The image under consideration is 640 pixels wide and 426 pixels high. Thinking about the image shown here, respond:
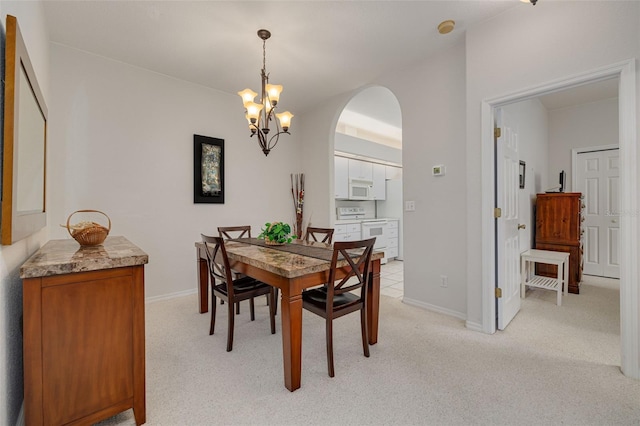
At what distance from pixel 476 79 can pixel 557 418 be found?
2.49 metres

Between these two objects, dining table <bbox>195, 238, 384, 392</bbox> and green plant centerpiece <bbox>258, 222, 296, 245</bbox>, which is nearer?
dining table <bbox>195, 238, 384, 392</bbox>

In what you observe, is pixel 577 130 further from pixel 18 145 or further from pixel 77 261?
pixel 18 145

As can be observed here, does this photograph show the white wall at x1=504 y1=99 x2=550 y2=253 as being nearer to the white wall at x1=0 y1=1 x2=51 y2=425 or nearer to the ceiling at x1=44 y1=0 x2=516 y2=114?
the ceiling at x1=44 y1=0 x2=516 y2=114

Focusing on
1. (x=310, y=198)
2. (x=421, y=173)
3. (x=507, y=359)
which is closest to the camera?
(x=507, y=359)

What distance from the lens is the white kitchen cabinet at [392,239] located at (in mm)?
5879

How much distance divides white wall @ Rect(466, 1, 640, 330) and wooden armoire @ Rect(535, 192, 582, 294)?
2207 millimetres

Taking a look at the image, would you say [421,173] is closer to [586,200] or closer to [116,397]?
[116,397]

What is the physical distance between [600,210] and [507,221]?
3195 mm

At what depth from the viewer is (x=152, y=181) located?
3361 mm

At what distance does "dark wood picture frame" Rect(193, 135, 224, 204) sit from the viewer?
3670 mm

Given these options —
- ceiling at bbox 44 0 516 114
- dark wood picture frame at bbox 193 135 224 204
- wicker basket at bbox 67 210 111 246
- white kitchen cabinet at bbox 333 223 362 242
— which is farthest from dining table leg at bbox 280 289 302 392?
white kitchen cabinet at bbox 333 223 362 242

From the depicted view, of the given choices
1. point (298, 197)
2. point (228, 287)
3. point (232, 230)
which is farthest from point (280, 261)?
point (298, 197)

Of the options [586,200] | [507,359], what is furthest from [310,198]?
[586,200]

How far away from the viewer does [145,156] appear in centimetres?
331
